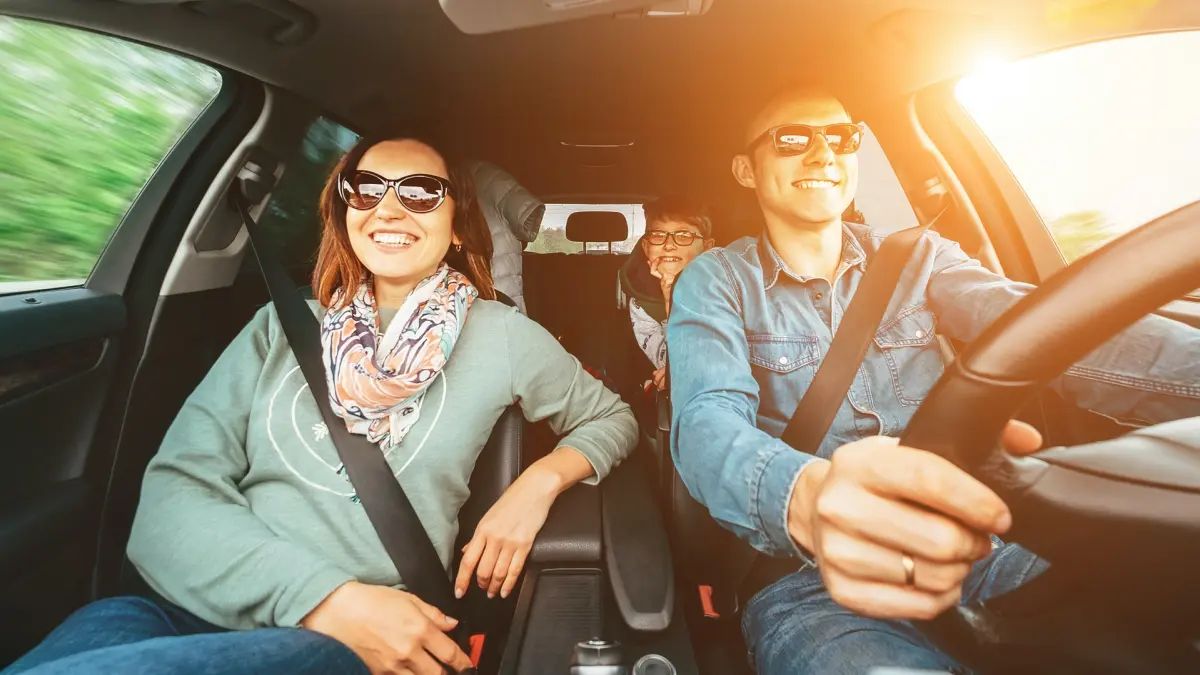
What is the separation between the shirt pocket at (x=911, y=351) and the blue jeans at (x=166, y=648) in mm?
1201

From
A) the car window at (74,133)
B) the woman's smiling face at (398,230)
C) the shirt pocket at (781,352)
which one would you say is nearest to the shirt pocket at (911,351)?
the shirt pocket at (781,352)

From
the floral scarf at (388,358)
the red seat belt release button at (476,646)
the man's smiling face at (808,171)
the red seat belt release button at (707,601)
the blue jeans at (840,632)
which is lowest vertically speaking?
the red seat belt release button at (476,646)

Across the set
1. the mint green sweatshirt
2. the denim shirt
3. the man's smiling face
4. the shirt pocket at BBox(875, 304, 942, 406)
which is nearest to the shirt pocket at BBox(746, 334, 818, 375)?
the denim shirt

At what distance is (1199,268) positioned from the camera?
18.0 inches

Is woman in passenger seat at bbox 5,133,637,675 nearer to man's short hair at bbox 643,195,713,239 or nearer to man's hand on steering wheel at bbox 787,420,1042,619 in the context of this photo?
man's hand on steering wheel at bbox 787,420,1042,619

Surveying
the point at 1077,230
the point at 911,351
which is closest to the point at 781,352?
the point at 911,351

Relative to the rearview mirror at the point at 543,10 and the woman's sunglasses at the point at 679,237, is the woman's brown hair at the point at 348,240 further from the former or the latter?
the woman's sunglasses at the point at 679,237

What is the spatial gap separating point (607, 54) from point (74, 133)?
4.54ft

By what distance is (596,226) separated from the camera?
289 cm

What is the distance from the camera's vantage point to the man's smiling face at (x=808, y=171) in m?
1.29

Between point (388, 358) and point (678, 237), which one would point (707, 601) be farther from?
point (678, 237)

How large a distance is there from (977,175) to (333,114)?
81.0 inches

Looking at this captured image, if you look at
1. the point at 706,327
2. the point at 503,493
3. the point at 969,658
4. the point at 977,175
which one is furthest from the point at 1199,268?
the point at 977,175

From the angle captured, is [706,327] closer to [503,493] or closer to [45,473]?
[503,493]
